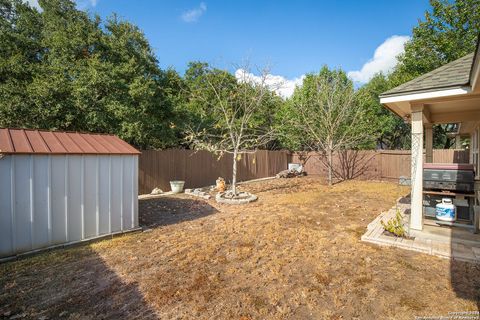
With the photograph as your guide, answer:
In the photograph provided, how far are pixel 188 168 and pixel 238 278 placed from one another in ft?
28.8

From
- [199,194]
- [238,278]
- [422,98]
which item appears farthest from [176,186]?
[422,98]

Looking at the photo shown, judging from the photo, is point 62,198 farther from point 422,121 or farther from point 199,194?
point 422,121

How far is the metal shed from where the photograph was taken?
384 centimetres

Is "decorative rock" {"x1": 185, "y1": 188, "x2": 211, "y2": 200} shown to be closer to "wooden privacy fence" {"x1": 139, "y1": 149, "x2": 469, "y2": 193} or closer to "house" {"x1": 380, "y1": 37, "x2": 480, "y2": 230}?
"wooden privacy fence" {"x1": 139, "y1": 149, "x2": 469, "y2": 193}

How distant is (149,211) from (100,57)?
811 cm

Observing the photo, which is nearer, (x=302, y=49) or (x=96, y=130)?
(x=96, y=130)

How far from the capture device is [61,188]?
4305 millimetres

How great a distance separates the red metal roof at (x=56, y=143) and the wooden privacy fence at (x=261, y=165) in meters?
4.89

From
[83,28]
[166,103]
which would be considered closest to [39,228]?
[166,103]

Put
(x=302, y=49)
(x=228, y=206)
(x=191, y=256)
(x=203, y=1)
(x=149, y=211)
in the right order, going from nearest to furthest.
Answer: (x=191, y=256), (x=149, y=211), (x=228, y=206), (x=203, y=1), (x=302, y=49)

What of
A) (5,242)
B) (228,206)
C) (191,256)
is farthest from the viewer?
(228,206)

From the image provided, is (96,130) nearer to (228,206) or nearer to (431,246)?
(228,206)

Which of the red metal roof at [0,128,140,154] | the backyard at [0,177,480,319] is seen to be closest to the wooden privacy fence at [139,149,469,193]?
the red metal roof at [0,128,140,154]

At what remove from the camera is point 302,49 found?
1210cm
